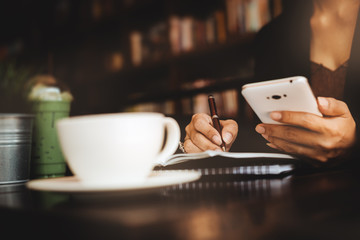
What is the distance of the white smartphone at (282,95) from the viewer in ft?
2.08

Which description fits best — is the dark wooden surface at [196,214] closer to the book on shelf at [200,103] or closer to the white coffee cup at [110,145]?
the white coffee cup at [110,145]

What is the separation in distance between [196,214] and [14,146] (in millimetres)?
429

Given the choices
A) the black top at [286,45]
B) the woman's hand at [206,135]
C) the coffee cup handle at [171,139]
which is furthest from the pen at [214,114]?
the black top at [286,45]

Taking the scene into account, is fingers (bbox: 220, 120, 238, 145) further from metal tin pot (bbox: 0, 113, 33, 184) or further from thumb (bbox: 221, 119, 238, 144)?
metal tin pot (bbox: 0, 113, 33, 184)

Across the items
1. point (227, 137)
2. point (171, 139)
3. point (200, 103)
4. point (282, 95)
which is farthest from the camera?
point (200, 103)

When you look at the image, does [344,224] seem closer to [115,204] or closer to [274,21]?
[115,204]

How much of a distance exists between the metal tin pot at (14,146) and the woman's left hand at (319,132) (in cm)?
50

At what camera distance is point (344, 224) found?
0.89 feet

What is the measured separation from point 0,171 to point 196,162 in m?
0.35

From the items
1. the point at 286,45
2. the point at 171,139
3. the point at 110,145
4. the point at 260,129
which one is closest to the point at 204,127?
the point at 260,129

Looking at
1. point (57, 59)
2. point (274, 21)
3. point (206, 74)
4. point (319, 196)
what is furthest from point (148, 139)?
point (57, 59)

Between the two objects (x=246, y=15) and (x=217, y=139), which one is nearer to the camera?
Answer: (x=217, y=139)

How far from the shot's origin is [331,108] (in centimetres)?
80

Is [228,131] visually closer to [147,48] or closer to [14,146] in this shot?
[14,146]
